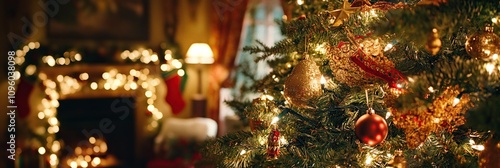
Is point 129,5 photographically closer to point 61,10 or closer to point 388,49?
point 61,10

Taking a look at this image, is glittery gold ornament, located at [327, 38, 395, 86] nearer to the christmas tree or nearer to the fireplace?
the christmas tree

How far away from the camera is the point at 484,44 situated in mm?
955

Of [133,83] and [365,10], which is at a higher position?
[133,83]

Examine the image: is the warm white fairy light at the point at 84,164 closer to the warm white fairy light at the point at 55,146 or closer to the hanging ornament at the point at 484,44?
the warm white fairy light at the point at 55,146

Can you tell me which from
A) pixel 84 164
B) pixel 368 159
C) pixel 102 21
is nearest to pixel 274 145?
pixel 368 159

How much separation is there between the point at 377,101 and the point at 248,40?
173 inches

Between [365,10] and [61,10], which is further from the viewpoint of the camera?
[61,10]

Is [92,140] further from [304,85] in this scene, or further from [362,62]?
[362,62]

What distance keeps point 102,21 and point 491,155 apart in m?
4.61

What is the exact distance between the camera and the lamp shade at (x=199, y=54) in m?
5.08

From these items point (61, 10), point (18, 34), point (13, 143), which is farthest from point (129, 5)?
point (13, 143)

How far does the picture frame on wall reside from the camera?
472 cm

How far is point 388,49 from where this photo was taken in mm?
1105

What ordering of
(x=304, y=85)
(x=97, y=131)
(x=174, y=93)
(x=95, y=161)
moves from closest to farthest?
(x=304, y=85) → (x=95, y=161) → (x=97, y=131) → (x=174, y=93)
